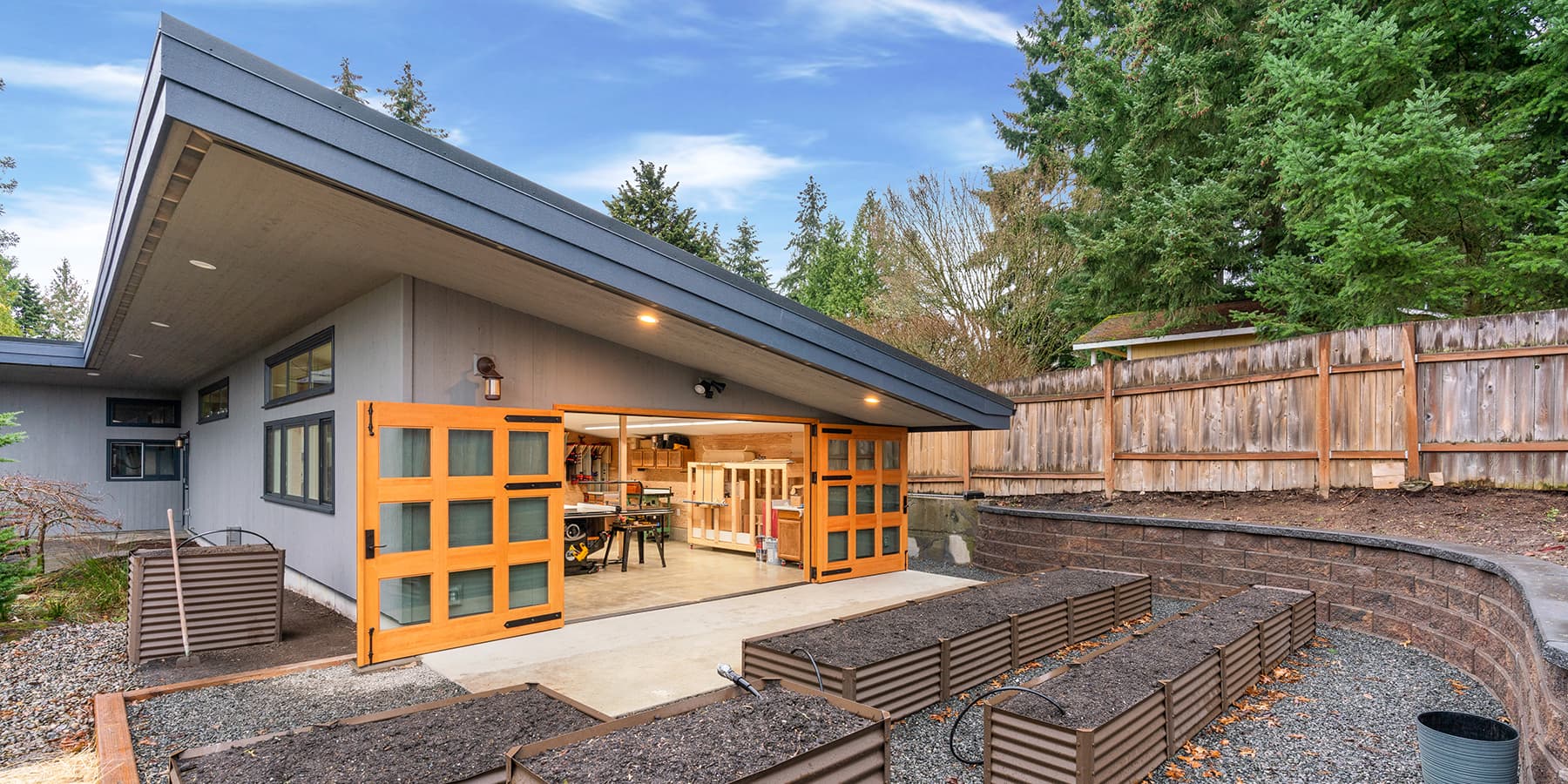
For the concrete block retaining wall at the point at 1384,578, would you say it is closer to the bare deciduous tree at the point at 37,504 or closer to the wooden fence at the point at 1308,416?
the wooden fence at the point at 1308,416

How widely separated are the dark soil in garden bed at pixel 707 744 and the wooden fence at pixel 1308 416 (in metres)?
6.06

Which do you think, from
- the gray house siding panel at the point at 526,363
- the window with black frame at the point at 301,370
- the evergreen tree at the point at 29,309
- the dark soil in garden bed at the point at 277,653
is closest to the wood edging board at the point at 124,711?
the dark soil in garden bed at the point at 277,653

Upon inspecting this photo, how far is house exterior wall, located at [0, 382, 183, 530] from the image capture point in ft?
39.3

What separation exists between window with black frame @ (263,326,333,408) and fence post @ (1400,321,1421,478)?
9.07m

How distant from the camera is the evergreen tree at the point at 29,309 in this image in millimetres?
29500

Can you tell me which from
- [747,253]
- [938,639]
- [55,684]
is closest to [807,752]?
[938,639]

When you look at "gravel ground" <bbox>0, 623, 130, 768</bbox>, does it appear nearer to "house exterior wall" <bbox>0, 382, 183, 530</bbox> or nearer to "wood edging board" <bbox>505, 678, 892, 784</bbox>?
"wood edging board" <bbox>505, 678, 892, 784</bbox>

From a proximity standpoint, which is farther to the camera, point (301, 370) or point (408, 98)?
point (408, 98)

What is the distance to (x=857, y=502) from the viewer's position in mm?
8422

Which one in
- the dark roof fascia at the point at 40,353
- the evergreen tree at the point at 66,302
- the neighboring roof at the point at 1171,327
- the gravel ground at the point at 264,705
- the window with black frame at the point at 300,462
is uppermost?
the evergreen tree at the point at 66,302

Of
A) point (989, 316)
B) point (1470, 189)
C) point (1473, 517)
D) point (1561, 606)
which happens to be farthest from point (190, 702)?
point (989, 316)

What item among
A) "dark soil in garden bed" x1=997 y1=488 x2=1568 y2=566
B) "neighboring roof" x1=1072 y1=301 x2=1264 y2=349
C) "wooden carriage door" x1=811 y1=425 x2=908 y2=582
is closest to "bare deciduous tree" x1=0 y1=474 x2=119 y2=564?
"wooden carriage door" x1=811 y1=425 x2=908 y2=582

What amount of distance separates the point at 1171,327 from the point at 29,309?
136ft

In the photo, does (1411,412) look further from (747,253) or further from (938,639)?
(747,253)
